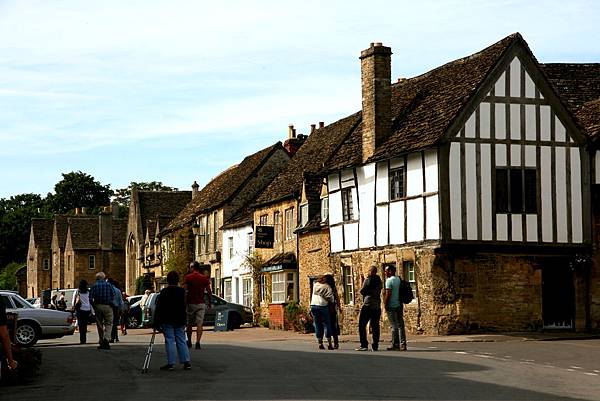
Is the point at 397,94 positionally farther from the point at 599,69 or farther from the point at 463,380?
the point at 463,380

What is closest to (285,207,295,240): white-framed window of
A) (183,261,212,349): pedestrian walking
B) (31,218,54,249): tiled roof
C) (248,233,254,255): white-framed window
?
(248,233,254,255): white-framed window

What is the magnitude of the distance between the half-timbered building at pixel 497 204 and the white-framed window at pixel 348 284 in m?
4.02

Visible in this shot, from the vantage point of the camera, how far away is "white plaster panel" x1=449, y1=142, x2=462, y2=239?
106 ft

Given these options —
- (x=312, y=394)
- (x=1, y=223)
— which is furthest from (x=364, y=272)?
(x=1, y=223)

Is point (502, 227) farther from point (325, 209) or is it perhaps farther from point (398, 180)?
point (325, 209)

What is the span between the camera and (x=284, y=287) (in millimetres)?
45531

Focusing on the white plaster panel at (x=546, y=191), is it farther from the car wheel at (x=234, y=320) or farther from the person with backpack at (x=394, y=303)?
the car wheel at (x=234, y=320)

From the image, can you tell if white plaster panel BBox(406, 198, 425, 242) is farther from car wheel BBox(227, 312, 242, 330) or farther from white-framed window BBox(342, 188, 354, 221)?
car wheel BBox(227, 312, 242, 330)

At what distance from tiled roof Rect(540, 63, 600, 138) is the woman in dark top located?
19.4 metres

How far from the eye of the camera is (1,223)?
124 m

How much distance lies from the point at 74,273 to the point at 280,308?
5537cm

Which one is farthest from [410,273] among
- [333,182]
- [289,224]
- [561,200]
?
[289,224]

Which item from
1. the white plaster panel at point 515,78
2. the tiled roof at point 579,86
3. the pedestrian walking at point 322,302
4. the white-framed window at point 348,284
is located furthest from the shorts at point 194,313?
the tiled roof at point 579,86

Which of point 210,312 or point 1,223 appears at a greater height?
point 1,223
